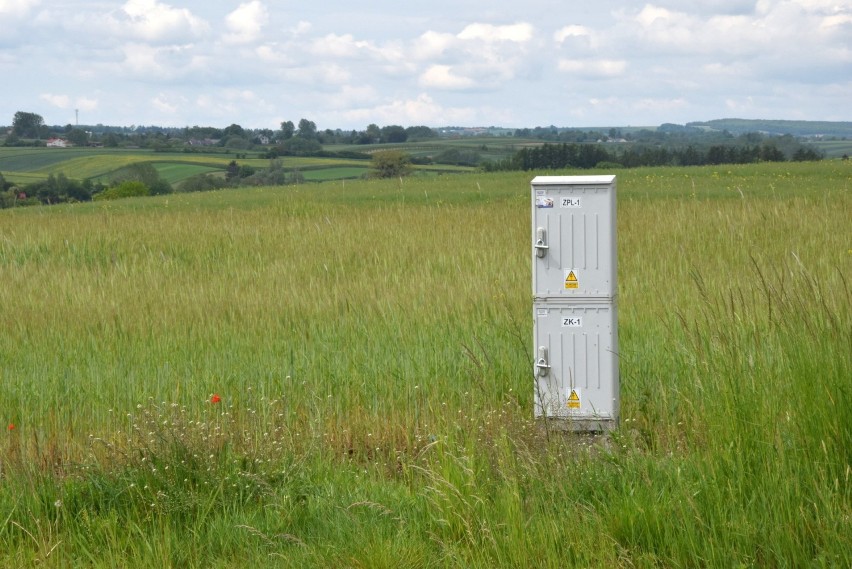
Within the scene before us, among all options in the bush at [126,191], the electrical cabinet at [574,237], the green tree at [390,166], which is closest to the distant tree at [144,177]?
the bush at [126,191]

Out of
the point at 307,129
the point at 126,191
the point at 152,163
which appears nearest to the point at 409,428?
the point at 126,191

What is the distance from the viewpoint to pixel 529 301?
9016 millimetres

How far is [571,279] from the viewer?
536 centimetres

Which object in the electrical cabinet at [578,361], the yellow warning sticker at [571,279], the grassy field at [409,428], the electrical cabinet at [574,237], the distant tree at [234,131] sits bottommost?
the grassy field at [409,428]

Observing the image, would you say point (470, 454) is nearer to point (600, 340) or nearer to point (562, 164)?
point (600, 340)

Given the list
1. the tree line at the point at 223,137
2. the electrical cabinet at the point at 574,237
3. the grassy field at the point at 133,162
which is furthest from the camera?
the tree line at the point at 223,137

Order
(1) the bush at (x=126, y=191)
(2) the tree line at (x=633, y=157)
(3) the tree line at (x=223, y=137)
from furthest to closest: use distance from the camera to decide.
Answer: (3) the tree line at (x=223, y=137), (2) the tree line at (x=633, y=157), (1) the bush at (x=126, y=191)

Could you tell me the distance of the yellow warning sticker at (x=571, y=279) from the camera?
17.6 ft

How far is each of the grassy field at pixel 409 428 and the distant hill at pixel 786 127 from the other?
14782 centimetres

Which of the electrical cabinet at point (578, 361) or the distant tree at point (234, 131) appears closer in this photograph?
the electrical cabinet at point (578, 361)

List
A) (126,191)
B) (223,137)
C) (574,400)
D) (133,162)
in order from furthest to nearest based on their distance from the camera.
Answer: (223,137) → (133,162) → (126,191) → (574,400)

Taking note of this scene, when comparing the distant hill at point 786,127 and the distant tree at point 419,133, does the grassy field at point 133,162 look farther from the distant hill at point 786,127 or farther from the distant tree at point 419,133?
the distant hill at point 786,127

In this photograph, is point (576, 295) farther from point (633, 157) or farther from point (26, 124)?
point (26, 124)

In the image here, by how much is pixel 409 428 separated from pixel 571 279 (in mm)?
1302
